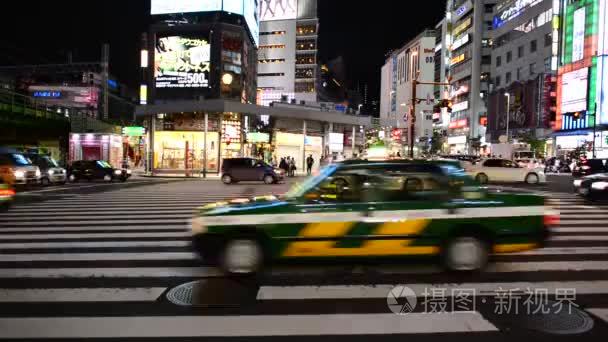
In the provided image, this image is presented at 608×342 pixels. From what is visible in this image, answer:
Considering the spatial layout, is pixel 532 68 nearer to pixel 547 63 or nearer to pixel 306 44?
pixel 547 63

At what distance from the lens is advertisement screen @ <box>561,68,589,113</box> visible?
5188 centimetres

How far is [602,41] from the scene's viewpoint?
50031mm

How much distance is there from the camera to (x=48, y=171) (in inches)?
988

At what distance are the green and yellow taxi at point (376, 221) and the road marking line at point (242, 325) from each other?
4.96ft

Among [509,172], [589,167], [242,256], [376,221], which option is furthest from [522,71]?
[242,256]

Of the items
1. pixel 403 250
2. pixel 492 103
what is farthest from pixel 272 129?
pixel 492 103

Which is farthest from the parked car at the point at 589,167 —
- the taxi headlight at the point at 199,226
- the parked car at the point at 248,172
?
the taxi headlight at the point at 199,226

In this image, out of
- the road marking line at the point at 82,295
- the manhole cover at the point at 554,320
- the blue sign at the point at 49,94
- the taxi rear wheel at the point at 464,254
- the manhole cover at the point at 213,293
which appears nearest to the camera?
the manhole cover at the point at 554,320

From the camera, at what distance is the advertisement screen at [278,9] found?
376 feet

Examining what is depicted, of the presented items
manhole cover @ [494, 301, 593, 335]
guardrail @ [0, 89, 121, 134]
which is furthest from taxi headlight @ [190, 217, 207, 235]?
guardrail @ [0, 89, 121, 134]

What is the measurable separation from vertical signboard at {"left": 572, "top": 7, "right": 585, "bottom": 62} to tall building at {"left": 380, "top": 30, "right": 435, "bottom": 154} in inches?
2462

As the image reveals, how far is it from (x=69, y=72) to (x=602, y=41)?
6879cm

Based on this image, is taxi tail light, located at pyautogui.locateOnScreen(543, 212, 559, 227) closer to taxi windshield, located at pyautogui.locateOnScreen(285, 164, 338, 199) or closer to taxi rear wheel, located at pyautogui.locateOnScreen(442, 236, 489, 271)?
taxi rear wheel, located at pyautogui.locateOnScreen(442, 236, 489, 271)

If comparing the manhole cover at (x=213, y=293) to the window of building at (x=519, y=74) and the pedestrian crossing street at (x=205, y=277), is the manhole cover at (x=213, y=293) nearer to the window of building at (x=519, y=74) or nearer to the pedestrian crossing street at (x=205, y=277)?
the pedestrian crossing street at (x=205, y=277)
